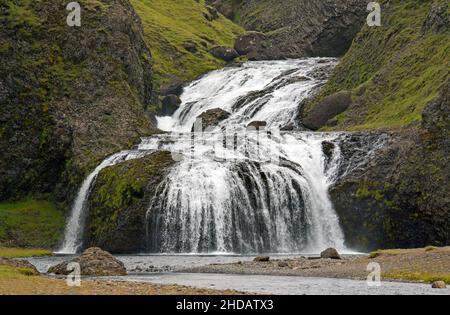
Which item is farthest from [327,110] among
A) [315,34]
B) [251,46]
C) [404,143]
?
[315,34]

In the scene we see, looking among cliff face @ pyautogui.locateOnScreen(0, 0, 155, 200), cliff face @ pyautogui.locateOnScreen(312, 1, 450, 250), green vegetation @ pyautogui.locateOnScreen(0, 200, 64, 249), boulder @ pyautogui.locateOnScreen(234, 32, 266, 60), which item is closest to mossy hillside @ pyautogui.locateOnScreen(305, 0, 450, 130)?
cliff face @ pyautogui.locateOnScreen(312, 1, 450, 250)

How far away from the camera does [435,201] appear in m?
62.4

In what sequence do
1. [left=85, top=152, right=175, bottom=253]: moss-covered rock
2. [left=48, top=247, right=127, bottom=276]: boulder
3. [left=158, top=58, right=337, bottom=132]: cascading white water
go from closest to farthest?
[left=48, top=247, right=127, bottom=276]: boulder → [left=85, top=152, right=175, bottom=253]: moss-covered rock → [left=158, top=58, right=337, bottom=132]: cascading white water

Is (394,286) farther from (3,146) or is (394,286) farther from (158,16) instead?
(158,16)

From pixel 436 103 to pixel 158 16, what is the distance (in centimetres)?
14372

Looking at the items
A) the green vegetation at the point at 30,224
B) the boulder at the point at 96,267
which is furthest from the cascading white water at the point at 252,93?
the boulder at the point at 96,267

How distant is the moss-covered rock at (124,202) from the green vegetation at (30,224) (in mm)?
5794

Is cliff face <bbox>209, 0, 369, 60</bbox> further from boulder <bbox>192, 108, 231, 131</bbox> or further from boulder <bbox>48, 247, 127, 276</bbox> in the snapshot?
boulder <bbox>48, 247, 127, 276</bbox>

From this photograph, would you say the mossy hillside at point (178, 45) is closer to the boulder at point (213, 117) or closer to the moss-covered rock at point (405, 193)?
the boulder at point (213, 117)

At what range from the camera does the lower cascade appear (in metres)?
67.0

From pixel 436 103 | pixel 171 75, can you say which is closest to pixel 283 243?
pixel 436 103

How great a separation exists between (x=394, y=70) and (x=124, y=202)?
142 feet

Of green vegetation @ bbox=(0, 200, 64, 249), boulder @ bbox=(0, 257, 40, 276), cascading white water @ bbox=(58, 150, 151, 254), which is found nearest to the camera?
boulder @ bbox=(0, 257, 40, 276)

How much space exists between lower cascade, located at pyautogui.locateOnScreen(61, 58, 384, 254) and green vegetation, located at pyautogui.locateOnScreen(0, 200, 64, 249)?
243 centimetres
